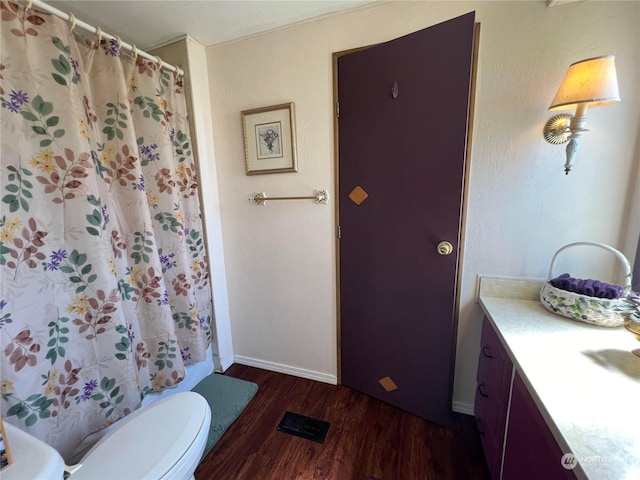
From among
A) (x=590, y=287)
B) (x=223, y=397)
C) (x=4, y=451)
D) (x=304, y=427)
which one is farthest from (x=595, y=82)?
(x=223, y=397)

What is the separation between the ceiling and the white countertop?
5.52 ft

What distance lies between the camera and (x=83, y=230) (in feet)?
3.43

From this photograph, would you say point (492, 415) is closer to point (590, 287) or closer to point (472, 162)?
point (590, 287)

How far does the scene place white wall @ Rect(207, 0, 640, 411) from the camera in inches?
43.1

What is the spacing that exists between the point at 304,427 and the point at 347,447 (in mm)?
260

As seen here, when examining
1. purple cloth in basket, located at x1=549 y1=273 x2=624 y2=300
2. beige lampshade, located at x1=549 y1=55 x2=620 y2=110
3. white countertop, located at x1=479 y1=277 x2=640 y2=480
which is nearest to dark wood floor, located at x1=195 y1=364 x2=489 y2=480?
white countertop, located at x1=479 y1=277 x2=640 y2=480

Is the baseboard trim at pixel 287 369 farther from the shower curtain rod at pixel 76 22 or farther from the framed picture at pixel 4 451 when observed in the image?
Result: the shower curtain rod at pixel 76 22

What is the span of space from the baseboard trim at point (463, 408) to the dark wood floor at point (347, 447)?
0.03m

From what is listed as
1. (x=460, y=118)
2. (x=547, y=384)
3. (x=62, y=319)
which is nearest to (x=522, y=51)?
(x=460, y=118)

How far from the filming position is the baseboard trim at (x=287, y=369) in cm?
178

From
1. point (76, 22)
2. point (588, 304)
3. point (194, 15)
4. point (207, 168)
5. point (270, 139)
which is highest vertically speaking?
point (194, 15)

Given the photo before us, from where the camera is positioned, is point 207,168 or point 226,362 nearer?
point 207,168

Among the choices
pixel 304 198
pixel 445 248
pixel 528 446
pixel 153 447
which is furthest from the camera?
pixel 304 198

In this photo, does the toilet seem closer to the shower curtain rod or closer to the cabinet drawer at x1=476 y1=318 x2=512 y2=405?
the cabinet drawer at x1=476 y1=318 x2=512 y2=405
